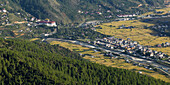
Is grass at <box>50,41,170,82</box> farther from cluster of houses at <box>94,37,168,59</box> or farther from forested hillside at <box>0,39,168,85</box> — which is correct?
cluster of houses at <box>94,37,168,59</box>

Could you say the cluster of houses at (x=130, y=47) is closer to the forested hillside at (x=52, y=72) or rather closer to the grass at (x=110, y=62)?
the grass at (x=110, y=62)

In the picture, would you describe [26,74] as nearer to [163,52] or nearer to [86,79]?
[86,79]

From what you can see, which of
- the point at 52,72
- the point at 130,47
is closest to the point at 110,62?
the point at 130,47

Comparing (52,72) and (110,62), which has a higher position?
(52,72)

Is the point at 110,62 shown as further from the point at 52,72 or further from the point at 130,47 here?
the point at 52,72

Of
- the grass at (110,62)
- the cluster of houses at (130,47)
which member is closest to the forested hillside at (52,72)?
the grass at (110,62)

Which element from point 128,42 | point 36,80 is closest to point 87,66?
point 36,80
